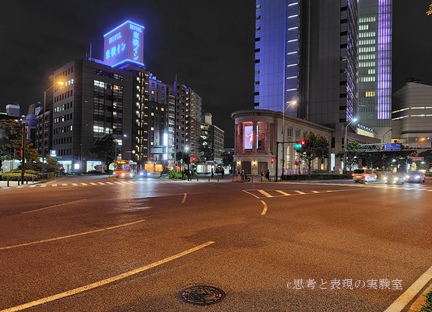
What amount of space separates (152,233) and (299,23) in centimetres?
10620

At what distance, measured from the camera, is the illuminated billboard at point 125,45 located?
109312mm

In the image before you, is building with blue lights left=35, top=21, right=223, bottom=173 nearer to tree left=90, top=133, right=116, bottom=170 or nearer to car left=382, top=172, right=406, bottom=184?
tree left=90, top=133, right=116, bottom=170

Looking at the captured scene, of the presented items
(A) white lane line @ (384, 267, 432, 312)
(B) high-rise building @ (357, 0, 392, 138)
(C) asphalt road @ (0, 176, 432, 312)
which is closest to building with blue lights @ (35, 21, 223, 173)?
(C) asphalt road @ (0, 176, 432, 312)

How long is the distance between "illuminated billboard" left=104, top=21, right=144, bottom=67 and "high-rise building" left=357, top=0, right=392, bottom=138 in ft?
373

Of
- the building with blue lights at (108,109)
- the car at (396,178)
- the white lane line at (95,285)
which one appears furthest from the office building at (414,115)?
the white lane line at (95,285)

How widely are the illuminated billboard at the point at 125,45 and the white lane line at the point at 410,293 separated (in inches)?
4512

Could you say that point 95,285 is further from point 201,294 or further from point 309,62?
point 309,62

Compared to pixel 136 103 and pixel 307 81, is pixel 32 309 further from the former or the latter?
pixel 136 103

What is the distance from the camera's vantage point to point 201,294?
462 centimetres

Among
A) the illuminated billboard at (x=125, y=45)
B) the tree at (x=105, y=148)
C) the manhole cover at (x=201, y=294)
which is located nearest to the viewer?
the manhole cover at (x=201, y=294)

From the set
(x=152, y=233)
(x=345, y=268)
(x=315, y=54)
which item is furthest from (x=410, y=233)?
(x=315, y=54)

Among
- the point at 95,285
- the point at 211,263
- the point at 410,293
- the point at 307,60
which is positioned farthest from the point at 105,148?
the point at 410,293

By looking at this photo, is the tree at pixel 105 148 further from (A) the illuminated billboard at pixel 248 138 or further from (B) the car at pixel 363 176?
(B) the car at pixel 363 176

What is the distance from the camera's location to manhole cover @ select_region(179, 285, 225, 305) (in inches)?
173
